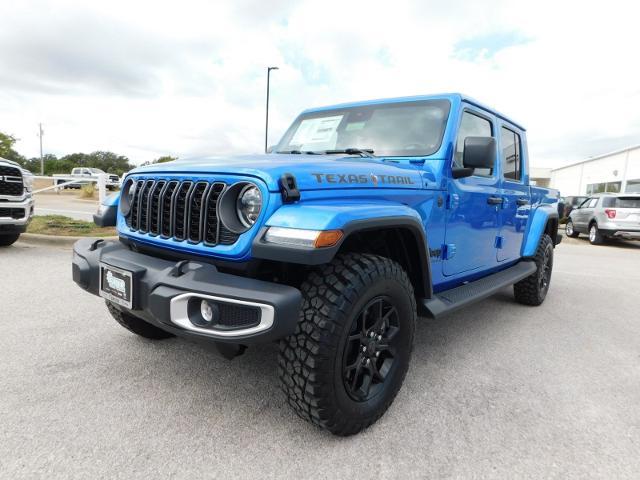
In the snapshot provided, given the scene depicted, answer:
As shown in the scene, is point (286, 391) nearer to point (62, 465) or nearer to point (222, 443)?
point (222, 443)

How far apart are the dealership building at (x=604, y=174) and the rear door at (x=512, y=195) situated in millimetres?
19563

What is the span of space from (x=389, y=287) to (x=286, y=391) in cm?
69

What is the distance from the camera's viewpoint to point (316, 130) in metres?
3.46

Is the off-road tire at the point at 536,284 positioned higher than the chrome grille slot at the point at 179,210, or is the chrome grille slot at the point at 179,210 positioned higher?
the chrome grille slot at the point at 179,210

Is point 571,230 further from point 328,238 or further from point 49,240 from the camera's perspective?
point 328,238

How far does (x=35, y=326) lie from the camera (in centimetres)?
334

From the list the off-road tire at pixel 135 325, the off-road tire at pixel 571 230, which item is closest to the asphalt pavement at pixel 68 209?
the off-road tire at pixel 135 325

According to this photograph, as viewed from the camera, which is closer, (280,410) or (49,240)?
(280,410)

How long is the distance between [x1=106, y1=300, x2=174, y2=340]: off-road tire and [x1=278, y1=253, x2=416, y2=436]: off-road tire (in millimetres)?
1425

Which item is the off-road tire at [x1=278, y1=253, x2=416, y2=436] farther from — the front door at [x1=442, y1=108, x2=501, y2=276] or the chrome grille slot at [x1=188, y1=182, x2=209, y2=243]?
the front door at [x1=442, y1=108, x2=501, y2=276]

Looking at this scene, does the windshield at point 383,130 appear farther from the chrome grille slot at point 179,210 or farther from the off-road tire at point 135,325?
the off-road tire at point 135,325

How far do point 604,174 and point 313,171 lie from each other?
108 ft

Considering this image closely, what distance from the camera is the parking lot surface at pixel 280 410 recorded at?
1.86 m

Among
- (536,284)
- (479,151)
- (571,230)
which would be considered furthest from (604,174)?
(479,151)
